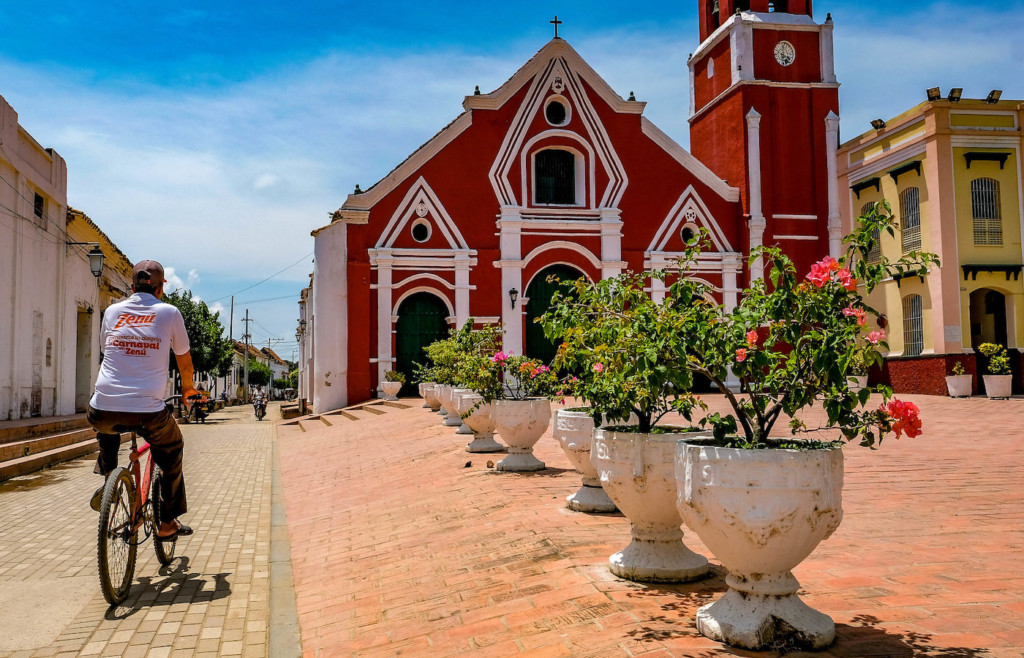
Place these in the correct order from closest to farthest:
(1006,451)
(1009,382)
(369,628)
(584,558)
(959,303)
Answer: (369,628) < (584,558) < (1006,451) < (1009,382) < (959,303)

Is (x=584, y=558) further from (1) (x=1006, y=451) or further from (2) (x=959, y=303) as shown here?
(2) (x=959, y=303)

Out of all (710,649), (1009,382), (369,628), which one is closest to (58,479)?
(369,628)

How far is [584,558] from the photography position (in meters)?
4.93

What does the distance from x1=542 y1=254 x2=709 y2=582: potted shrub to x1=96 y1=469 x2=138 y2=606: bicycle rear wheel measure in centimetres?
298

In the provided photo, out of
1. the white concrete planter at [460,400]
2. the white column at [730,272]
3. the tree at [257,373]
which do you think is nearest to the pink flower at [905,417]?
the white concrete planter at [460,400]

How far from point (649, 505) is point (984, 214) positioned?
22.7m

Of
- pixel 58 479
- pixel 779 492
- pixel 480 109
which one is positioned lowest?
pixel 58 479

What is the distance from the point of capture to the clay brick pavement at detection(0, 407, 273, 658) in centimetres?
435

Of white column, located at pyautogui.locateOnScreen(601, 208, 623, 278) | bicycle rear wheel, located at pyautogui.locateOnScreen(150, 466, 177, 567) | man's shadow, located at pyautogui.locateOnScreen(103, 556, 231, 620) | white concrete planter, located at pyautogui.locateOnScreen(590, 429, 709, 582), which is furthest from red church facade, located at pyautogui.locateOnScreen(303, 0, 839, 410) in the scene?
white concrete planter, located at pyautogui.locateOnScreen(590, 429, 709, 582)

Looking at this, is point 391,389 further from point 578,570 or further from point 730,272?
point 578,570

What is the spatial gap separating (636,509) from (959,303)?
21.1 m

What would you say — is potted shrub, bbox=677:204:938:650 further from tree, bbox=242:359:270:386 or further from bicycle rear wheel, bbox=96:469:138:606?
tree, bbox=242:359:270:386

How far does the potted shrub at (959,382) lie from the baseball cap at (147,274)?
2065cm

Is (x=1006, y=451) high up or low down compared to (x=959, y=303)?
down
